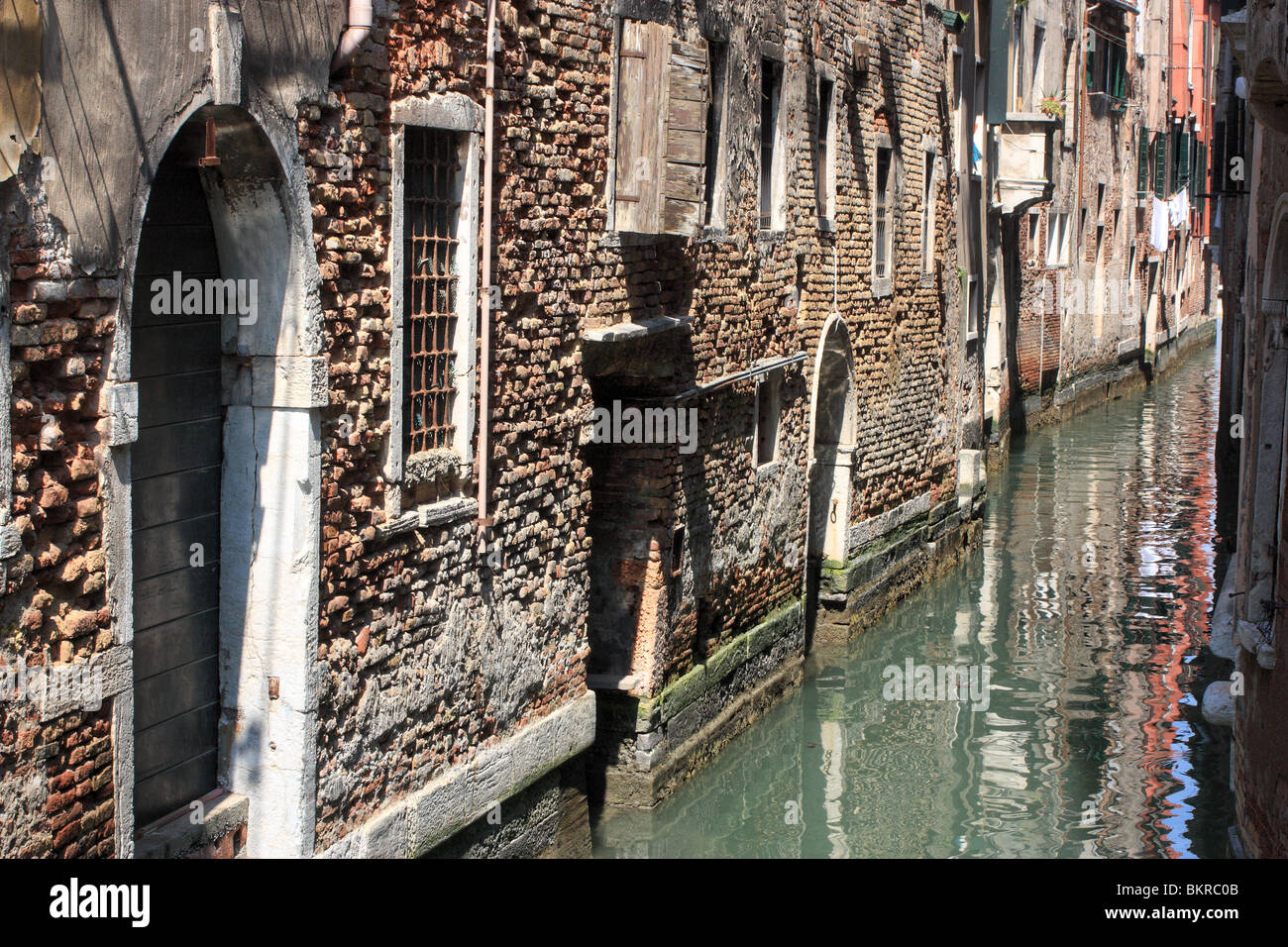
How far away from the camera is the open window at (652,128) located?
27.1ft

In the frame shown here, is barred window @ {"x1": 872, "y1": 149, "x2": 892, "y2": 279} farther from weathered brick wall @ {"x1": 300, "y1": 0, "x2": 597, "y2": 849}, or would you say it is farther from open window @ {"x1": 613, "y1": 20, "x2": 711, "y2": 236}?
weathered brick wall @ {"x1": 300, "y1": 0, "x2": 597, "y2": 849}

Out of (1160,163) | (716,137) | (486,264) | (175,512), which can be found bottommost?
(175,512)

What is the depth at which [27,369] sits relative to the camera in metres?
4.61

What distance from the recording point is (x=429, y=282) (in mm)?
6773

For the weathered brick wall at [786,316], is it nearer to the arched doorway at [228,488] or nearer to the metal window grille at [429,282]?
the metal window grille at [429,282]

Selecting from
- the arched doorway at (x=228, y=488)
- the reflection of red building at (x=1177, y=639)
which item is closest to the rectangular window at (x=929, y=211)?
the reflection of red building at (x=1177, y=639)

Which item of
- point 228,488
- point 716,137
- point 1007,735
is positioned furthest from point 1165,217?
point 228,488

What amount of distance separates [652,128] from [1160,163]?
2927cm

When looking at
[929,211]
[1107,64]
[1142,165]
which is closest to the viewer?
[929,211]

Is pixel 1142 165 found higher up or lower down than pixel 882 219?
higher up

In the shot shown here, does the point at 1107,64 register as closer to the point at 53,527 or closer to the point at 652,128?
the point at 652,128

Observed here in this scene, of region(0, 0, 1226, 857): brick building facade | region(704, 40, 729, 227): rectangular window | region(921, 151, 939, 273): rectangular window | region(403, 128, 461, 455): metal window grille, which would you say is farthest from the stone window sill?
region(921, 151, 939, 273): rectangular window

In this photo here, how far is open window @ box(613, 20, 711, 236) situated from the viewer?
827 centimetres
